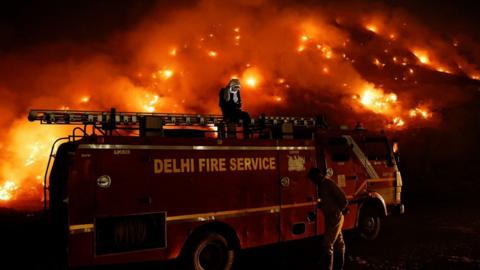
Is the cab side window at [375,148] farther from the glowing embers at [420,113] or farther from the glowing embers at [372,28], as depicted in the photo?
the glowing embers at [372,28]

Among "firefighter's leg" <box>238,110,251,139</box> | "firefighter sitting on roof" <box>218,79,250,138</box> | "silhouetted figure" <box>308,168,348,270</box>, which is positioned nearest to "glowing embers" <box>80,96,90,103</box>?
"firefighter sitting on roof" <box>218,79,250,138</box>

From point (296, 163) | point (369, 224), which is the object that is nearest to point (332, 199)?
point (296, 163)

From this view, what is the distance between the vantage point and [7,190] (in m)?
18.0

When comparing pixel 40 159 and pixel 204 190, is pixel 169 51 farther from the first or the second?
pixel 204 190

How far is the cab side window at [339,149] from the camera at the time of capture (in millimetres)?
7961

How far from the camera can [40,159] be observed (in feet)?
65.2

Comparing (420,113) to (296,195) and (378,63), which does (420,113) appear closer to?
(378,63)

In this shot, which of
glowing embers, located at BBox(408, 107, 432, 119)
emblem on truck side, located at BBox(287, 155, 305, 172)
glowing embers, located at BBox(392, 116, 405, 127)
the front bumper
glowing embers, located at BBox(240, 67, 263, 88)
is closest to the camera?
emblem on truck side, located at BBox(287, 155, 305, 172)

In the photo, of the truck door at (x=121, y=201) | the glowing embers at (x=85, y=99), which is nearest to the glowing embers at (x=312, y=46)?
the glowing embers at (x=85, y=99)

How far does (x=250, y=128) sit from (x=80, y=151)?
12.6ft

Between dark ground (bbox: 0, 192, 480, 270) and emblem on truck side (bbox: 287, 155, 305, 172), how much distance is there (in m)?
1.87

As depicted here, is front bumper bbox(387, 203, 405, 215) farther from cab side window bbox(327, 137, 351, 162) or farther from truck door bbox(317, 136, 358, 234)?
cab side window bbox(327, 137, 351, 162)

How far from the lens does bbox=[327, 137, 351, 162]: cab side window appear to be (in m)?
7.96

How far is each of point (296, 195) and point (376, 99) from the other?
2284 cm
